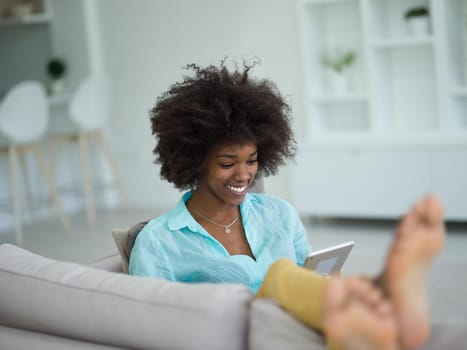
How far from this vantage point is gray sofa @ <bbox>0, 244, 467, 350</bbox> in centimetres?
125

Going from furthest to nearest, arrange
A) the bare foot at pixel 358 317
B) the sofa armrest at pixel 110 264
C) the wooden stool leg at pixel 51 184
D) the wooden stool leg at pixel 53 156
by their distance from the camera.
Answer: the wooden stool leg at pixel 53 156
the wooden stool leg at pixel 51 184
the sofa armrest at pixel 110 264
the bare foot at pixel 358 317

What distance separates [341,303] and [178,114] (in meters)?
1.07

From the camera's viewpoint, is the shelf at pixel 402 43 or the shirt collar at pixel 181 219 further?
the shelf at pixel 402 43

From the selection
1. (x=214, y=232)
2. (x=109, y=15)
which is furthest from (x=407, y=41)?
(x=214, y=232)

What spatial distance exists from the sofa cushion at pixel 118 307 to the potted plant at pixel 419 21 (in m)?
3.66

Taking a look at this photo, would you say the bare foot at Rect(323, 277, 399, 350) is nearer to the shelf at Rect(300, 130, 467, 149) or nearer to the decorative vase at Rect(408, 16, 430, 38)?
the shelf at Rect(300, 130, 467, 149)

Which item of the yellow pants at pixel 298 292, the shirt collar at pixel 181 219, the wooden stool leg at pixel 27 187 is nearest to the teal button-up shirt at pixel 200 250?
the shirt collar at pixel 181 219

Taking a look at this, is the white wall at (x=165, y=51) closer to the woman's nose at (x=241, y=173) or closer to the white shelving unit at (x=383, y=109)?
the white shelving unit at (x=383, y=109)

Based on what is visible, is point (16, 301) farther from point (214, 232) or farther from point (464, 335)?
point (464, 335)

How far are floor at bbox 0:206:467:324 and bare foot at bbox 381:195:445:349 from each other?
1525 millimetres

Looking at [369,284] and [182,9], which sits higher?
[182,9]

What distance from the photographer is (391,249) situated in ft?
3.57

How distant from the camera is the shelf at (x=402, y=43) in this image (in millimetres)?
4777

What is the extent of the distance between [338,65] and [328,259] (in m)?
3.40
